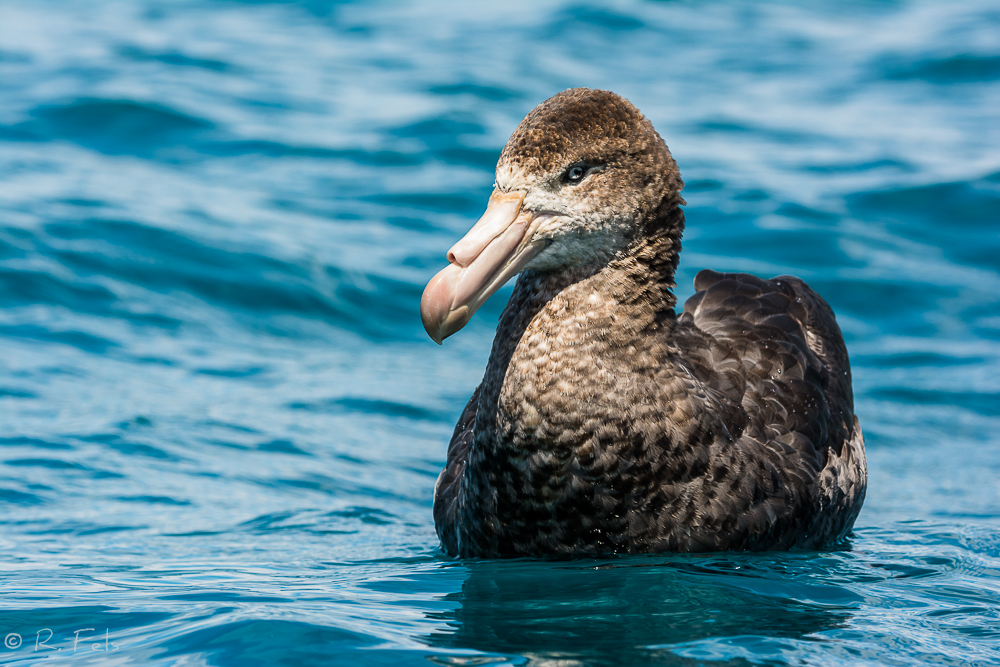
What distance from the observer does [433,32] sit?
1695 cm

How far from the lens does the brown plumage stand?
4.03m

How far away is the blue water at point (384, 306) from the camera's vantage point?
12.5 ft

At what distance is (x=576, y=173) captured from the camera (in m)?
4.03

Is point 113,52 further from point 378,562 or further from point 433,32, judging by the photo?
point 378,562

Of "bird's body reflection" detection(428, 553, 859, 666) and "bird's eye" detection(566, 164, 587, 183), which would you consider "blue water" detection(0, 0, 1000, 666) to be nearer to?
"bird's body reflection" detection(428, 553, 859, 666)

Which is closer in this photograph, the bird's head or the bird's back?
the bird's head

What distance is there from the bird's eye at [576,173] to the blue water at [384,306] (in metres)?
1.35

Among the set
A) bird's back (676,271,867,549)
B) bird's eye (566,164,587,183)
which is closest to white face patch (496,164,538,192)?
bird's eye (566,164,587,183)

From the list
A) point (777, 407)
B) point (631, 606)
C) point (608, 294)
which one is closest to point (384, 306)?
point (777, 407)

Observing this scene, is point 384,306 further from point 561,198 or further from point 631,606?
point 631,606

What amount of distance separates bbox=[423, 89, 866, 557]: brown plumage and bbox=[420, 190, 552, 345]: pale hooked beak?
0.8 inches

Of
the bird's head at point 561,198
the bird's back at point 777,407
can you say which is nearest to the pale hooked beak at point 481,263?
the bird's head at point 561,198

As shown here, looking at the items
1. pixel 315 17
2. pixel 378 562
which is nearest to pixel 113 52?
pixel 315 17

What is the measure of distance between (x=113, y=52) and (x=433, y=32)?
4.62m
